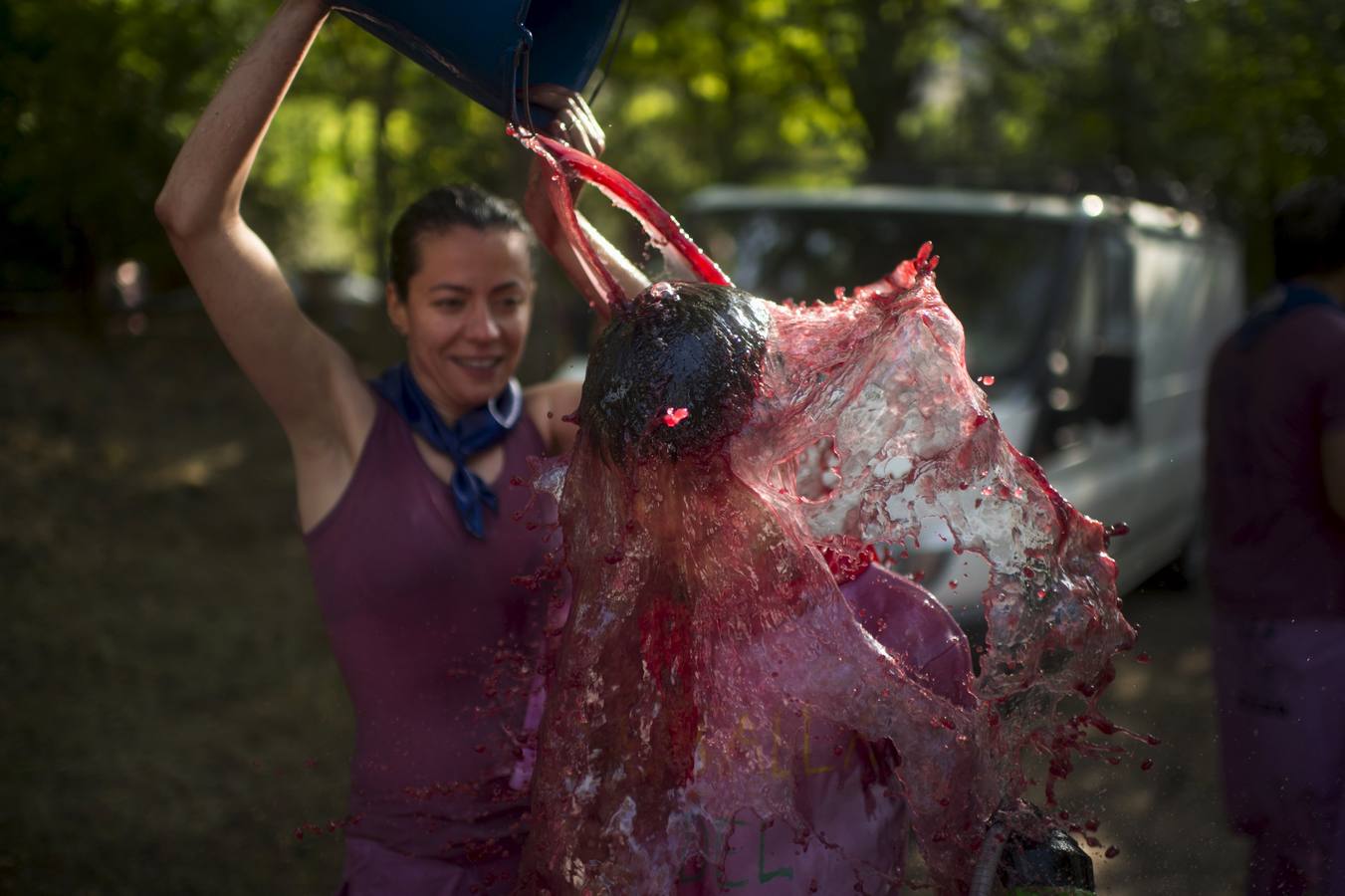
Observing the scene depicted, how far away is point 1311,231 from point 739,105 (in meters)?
12.5

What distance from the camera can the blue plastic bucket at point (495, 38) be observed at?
1.95 m

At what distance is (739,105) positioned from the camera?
15430mm

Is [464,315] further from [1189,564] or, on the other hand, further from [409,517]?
[1189,564]

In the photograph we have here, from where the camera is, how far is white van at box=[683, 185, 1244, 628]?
578 cm

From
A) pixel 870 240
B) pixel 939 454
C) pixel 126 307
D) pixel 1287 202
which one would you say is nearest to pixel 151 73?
pixel 870 240

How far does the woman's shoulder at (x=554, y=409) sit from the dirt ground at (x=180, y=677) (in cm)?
84

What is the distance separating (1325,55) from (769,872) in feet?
25.5

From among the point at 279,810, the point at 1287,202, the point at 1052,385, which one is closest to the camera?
the point at 1287,202

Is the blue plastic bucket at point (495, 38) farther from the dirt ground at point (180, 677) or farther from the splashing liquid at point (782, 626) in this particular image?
the dirt ground at point (180, 677)

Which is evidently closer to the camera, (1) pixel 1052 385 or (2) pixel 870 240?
(1) pixel 1052 385

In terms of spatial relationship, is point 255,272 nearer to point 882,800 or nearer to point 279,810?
point 882,800

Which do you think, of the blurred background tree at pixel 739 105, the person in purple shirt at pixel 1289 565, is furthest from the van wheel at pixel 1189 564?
the person in purple shirt at pixel 1289 565

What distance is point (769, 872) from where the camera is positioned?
71.4 inches

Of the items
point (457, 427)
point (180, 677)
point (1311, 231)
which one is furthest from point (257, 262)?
point (180, 677)
